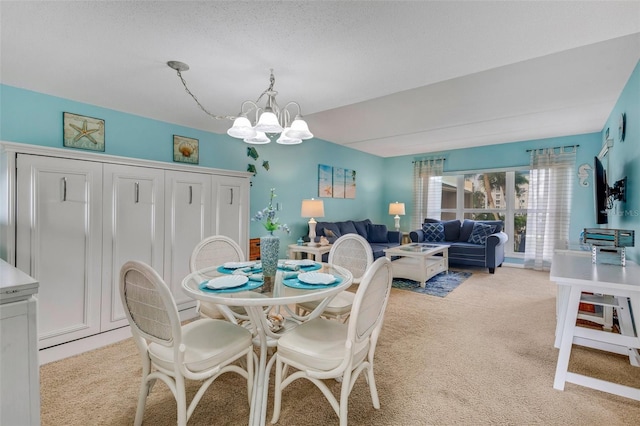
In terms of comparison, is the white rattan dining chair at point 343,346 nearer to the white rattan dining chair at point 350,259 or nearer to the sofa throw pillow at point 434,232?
the white rattan dining chair at point 350,259

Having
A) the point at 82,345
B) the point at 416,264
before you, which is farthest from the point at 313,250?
the point at 82,345

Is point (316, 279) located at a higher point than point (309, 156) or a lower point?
lower

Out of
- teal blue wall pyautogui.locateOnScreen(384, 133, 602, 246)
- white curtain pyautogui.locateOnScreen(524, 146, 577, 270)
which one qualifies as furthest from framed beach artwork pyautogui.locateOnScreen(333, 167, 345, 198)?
white curtain pyautogui.locateOnScreen(524, 146, 577, 270)

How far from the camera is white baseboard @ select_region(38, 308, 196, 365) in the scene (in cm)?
217

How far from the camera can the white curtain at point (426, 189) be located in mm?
6609

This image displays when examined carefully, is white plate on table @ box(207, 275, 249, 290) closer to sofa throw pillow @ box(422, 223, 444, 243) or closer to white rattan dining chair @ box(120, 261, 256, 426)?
white rattan dining chair @ box(120, 261, 256, 426)

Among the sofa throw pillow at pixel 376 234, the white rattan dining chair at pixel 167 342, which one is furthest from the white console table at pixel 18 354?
the sofa throw pillow at pixel 376 234

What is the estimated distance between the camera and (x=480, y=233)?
551 centimetres

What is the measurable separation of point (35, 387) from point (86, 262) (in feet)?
4.76

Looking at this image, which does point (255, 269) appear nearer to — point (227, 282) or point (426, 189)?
point (227, 282)

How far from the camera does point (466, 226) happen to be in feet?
19.3

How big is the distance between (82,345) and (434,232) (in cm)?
563

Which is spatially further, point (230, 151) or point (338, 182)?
point (338, 182)

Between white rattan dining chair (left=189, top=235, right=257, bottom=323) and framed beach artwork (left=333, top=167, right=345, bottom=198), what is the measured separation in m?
3.61
